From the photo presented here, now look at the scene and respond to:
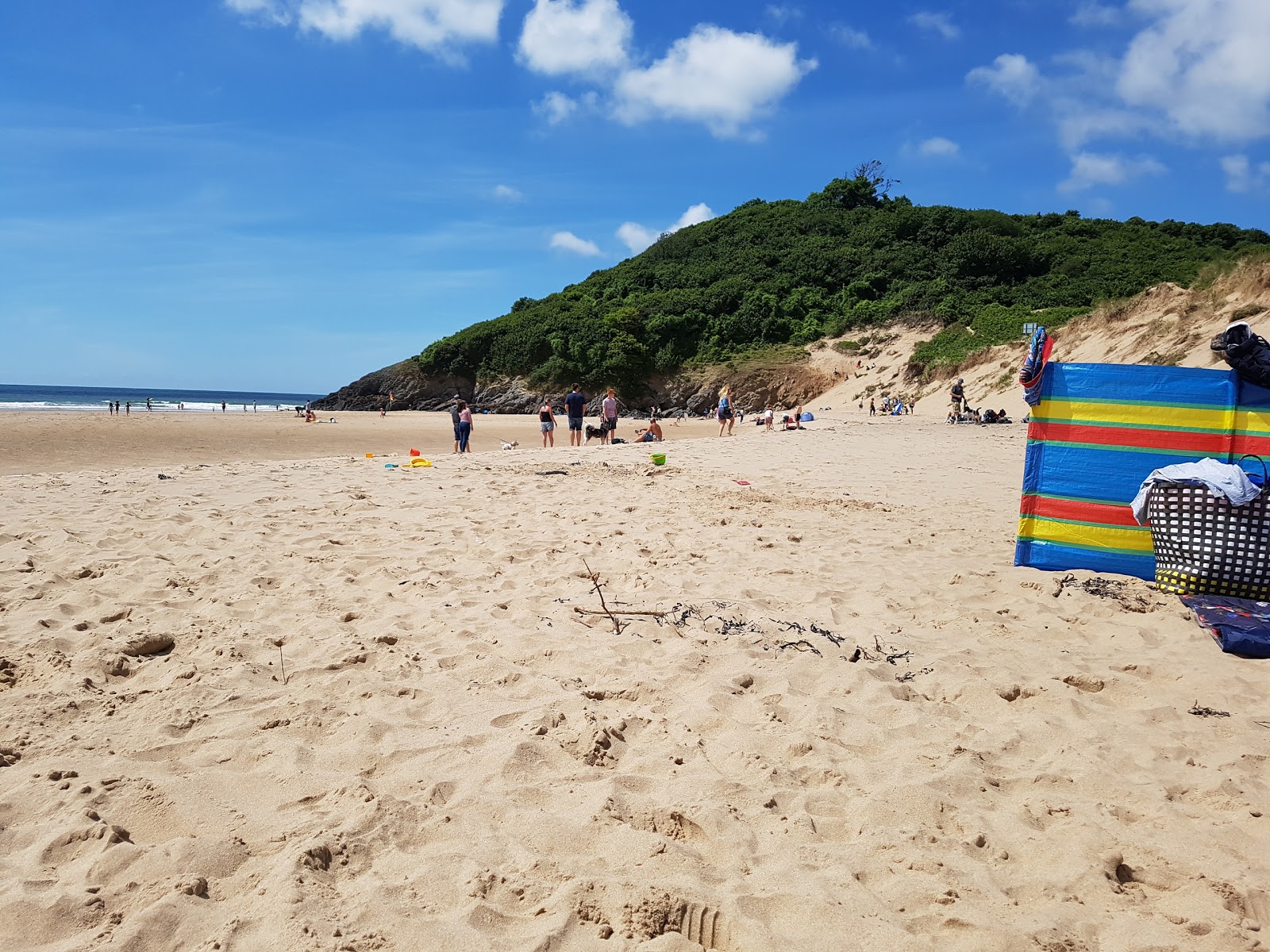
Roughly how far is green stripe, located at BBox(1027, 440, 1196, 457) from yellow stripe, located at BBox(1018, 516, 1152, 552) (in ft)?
1.97

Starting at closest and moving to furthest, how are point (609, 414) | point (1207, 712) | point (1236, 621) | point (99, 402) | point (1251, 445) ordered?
point (1207, 712)
point (1236, 621)
point (1251, 445)
point (609, 414)
point (99, 402)

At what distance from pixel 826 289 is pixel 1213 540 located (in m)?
47.5

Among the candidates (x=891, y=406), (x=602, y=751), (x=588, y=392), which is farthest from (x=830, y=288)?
(x=602, y=751)

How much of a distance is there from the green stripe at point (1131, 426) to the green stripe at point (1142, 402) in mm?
144

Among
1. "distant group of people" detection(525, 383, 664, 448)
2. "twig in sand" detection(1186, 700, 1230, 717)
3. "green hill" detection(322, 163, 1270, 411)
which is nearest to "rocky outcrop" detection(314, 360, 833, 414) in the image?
"green hill" detection(322, 163, 1270, 411)

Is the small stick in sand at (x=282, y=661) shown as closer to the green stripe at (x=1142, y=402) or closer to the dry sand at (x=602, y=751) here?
the dry sand at (x=602, y=751)

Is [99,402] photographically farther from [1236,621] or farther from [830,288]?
[1236,621]

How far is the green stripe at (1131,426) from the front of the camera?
5.59 meters

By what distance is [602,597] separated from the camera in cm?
478

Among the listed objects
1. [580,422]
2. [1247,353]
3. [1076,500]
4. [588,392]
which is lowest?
[1076,500]

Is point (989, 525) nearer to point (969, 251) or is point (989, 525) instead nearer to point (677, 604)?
point (677, 604)

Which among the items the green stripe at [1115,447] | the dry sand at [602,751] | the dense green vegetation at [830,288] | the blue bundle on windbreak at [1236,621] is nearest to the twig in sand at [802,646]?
the dry sand at [602,751]

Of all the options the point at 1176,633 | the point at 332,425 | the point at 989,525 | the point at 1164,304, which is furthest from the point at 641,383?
the point at 1176,633

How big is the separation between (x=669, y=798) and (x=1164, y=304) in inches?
1128
